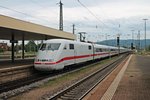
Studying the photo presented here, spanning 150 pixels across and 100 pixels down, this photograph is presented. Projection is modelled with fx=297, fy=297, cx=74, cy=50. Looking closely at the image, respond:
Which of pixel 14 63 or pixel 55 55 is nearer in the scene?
pixel 55 55

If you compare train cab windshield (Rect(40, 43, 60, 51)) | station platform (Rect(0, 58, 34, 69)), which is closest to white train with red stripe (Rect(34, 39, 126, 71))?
train cab windshield (Rect(40, 43, 60, 51))

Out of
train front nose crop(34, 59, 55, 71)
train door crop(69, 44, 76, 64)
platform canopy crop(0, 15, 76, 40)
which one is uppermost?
platform canopy crop(0, 15, 76, 40)

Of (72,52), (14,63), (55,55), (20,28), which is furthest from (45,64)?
(14,63)

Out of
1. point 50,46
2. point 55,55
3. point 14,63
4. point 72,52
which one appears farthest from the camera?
point 14,63

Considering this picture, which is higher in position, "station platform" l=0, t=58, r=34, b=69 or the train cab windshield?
the train cab windshield

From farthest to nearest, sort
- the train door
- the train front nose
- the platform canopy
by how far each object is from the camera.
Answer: the train door
the platform canopy
the train front nose

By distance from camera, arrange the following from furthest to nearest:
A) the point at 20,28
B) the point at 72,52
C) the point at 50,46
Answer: the point at 72,52
the point at 20,28
the point at 50,46

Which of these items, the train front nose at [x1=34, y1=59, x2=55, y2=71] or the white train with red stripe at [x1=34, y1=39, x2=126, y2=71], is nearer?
the train front nose at [x1=34, y1=59, x2=55, y2=71]

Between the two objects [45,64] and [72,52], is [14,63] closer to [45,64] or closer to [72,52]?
[72,52]

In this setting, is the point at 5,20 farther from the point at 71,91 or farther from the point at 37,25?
the point at 71,91

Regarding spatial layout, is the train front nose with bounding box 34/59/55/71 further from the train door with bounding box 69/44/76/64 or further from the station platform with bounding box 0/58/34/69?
the train door with bounding box 69/44/76/64

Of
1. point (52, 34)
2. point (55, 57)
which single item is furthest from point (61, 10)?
point (55, 57)

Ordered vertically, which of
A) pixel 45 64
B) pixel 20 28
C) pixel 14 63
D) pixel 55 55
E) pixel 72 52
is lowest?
pixel 14 63

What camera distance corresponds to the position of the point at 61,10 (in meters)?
49.5
